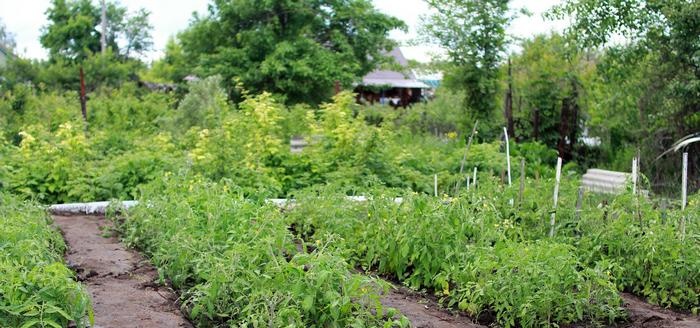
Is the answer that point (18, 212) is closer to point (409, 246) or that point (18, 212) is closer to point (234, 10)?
point (409, 246)

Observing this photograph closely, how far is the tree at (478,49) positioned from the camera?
16.2m

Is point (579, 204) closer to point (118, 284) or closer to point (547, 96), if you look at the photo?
point (118, 284)

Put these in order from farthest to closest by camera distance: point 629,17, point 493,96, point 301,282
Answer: point 493,96 < point 629,17 < point 301,282

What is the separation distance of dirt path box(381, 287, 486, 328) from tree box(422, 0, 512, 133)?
10.8 m

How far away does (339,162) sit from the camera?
10.3 meters

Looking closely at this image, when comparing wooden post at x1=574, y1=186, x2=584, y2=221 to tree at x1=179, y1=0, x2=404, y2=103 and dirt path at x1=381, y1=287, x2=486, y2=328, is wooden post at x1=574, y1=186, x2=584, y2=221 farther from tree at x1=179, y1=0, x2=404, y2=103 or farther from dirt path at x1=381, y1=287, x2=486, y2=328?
tree at x1=179, y1=0, x2=404, y2=103

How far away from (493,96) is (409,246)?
35.6ft

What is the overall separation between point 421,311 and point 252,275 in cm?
131

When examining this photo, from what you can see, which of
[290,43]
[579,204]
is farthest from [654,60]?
[290,43]

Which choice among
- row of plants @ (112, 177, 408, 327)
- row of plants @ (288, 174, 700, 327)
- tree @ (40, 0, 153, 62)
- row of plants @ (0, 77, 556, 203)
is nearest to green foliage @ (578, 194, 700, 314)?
row of plants @ (288, 174, 700, 327)

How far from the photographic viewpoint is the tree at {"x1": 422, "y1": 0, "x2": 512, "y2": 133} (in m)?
16.2

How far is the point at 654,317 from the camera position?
5371 mm

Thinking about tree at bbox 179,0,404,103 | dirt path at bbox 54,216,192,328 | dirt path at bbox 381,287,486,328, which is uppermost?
tree at bbox 179,0,404,103

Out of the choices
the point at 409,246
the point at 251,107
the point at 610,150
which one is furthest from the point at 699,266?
the point at 610,150
